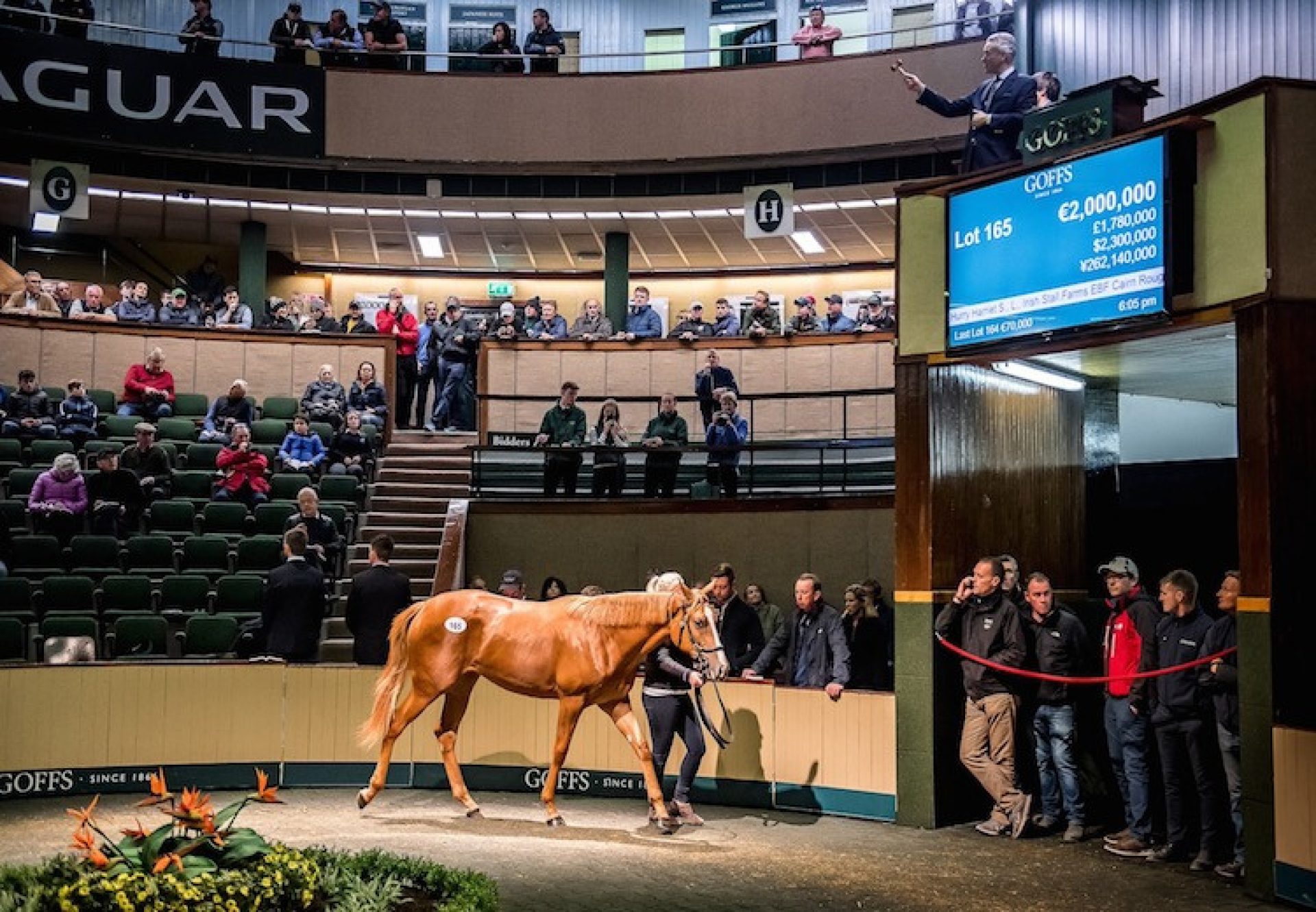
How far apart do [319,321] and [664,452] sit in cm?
688

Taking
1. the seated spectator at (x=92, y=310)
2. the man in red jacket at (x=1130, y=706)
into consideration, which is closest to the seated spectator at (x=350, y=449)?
the seated spectator at (x=92, y=310)

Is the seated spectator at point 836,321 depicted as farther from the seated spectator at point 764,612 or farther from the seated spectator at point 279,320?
the seated spectator at point 279,320

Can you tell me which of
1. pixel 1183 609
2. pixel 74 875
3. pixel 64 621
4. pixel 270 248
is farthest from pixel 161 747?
pixel 270 248

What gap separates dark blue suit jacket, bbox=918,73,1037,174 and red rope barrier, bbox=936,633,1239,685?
370 centimetres

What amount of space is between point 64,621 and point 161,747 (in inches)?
83.1

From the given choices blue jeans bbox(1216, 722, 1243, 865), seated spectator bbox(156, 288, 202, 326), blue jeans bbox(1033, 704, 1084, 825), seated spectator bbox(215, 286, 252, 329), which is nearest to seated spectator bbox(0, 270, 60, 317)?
seated spectator bbox(156, 288, 202, 326)

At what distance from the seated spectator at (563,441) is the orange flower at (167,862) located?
39.7ft

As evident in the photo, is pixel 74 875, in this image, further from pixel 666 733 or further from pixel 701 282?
pixel 701 282

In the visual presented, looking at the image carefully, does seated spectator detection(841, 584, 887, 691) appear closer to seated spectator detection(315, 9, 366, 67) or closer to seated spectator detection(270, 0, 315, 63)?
seated spectator detection(315, 9, 366, 67)

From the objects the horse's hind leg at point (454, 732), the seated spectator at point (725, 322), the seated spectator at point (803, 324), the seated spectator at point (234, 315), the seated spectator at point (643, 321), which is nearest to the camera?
the horse's hind leg at point (454, 732)

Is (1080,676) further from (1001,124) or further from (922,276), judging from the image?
(1001,124)

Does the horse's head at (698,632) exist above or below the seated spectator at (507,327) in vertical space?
below

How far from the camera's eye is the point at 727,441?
18.2 m

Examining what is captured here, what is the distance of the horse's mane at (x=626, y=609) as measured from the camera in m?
11.8
